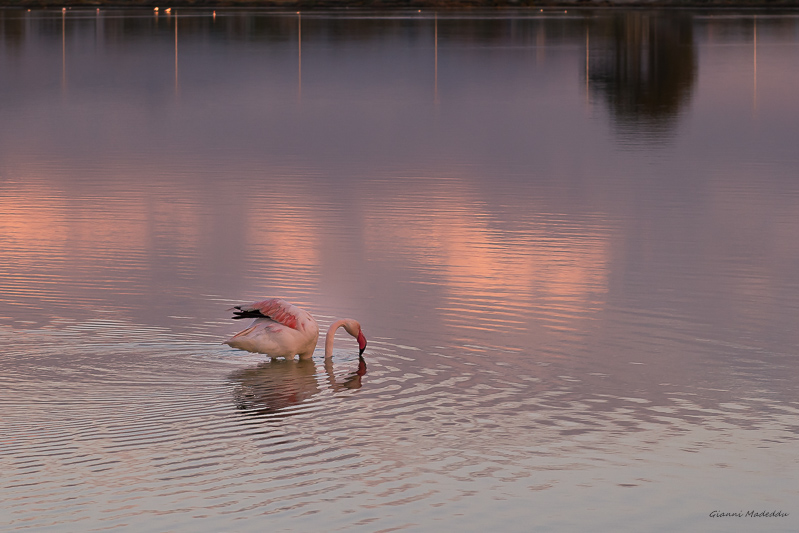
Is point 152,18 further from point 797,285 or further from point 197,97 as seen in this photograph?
point 797,285

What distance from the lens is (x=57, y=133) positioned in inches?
1326

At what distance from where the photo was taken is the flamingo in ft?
37.3

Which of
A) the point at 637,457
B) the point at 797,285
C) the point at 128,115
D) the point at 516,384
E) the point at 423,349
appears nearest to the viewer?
the point at 637,457

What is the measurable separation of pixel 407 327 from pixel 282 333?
6.01 feet

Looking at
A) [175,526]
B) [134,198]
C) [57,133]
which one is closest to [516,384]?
[175,526]

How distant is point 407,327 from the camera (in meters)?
12.9

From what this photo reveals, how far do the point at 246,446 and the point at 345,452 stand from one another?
2.21 feet

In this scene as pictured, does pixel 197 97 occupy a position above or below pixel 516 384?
above

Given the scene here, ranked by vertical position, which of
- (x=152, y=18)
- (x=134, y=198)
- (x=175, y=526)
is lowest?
(x=175, y=526)

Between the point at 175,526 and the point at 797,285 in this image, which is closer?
the point at 175,526

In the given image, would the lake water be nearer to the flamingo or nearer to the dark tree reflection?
the flamingo
